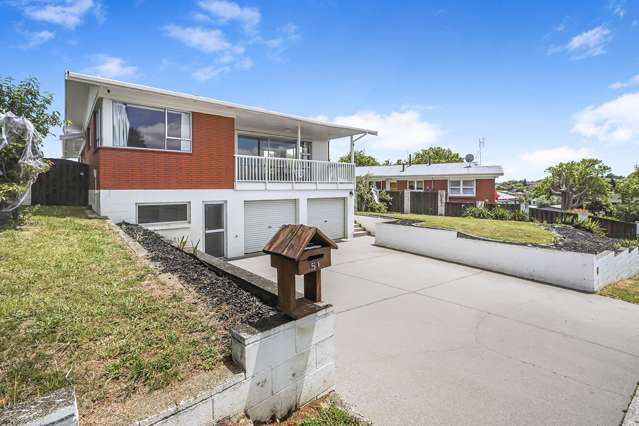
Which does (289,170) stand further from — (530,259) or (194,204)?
(530,259)

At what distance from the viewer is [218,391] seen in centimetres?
232

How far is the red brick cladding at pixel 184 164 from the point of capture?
30.6ft

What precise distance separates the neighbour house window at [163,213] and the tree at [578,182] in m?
25.1

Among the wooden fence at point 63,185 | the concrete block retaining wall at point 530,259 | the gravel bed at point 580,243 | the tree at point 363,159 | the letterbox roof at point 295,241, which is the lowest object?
the concrete block retaining wall at point 530,259

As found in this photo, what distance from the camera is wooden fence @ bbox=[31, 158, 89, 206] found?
12.6 meters

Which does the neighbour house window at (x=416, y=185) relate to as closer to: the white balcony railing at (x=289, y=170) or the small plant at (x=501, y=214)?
the small plant at (x=501, y=214)

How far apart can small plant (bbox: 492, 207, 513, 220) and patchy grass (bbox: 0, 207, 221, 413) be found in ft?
59.3

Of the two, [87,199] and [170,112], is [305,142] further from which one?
[87,199]

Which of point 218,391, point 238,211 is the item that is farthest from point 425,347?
point 238,211

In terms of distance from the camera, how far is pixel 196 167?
1081 cm

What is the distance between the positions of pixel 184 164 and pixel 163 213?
68.2 inches

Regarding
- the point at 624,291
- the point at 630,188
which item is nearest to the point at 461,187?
the point at 630,188

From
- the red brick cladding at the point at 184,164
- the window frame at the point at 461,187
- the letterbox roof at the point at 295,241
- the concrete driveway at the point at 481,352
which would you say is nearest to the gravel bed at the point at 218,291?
the letterbox roof at the point at 295,241

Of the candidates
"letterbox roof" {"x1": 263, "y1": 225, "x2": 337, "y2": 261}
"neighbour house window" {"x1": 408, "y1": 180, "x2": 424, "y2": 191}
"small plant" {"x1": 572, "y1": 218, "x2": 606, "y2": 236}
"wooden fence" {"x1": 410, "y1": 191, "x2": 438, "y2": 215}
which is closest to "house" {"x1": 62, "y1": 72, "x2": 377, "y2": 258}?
"wooden fence" {"x1": 410, "y1": 191, "x2": 438, "y2": 215}
